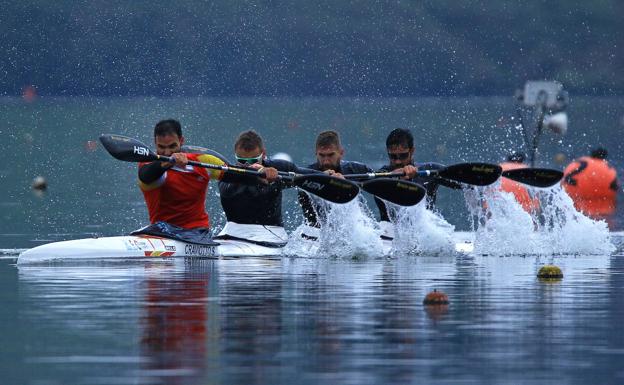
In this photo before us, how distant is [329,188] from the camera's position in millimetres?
20844

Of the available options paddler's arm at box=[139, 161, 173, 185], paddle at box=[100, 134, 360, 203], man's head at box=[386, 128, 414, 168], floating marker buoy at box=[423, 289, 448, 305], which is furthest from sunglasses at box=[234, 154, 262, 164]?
floating marker buoy at box=[423, 289, 448, 305]

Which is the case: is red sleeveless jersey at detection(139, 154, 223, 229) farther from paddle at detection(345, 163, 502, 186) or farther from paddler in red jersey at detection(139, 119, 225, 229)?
paddle at detection(345, 163, 502, 186)

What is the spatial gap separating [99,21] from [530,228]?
147640mm

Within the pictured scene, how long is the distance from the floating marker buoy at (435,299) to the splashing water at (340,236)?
635 centimetres

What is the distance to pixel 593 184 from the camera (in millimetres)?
34031

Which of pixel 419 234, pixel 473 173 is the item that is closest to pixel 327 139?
pixel 419 234

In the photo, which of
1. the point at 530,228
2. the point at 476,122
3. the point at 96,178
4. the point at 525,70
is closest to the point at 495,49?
the point at 525,70

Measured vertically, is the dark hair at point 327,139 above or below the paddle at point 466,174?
above

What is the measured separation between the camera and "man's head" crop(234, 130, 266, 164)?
20781 millimetres

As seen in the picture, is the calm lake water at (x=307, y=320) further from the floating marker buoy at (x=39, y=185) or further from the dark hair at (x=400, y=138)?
the floating marker buoy at (x=39, y=185)

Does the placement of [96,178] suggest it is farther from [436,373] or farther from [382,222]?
[436,373]

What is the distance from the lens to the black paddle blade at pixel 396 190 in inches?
845

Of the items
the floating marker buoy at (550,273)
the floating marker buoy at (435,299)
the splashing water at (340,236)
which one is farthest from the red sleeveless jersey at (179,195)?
the floating marker buoy at (435,299)

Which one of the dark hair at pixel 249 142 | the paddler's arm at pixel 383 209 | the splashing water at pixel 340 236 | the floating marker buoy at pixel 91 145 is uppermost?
the floating marker buoy at pixel 91 145
